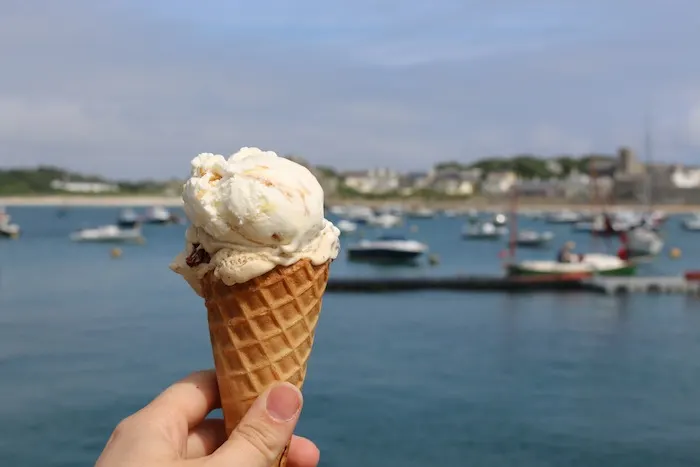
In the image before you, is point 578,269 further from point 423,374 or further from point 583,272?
point 423,374

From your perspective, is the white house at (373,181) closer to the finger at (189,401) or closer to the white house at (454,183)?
the white house at (454,183)

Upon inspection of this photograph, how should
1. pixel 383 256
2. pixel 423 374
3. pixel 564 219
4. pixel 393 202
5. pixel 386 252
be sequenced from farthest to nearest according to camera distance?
pixel 393 202 → pixel 564 219 → pixel 383 256 → pixel 386 252 → pixel 423 374

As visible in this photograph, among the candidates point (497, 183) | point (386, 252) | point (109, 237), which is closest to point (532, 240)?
point (386, 252)

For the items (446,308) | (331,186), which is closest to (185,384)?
(446,308)

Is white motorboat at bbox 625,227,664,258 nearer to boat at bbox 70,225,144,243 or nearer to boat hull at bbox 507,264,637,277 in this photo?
boat hull at bbox 507,264,637,277

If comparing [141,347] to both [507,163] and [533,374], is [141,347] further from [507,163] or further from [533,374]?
[507,163]

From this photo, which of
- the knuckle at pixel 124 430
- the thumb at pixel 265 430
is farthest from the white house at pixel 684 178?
the knuckle at pixel 124 430

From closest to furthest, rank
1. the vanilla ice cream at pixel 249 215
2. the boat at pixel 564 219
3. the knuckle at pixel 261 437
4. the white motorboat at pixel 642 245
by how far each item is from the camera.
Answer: the knuckle at pixel 261 437 < the vanilla ice cream at pixel 249 215 < the white motorboat at pixel 642 245 < the boat at pixel 564 219
